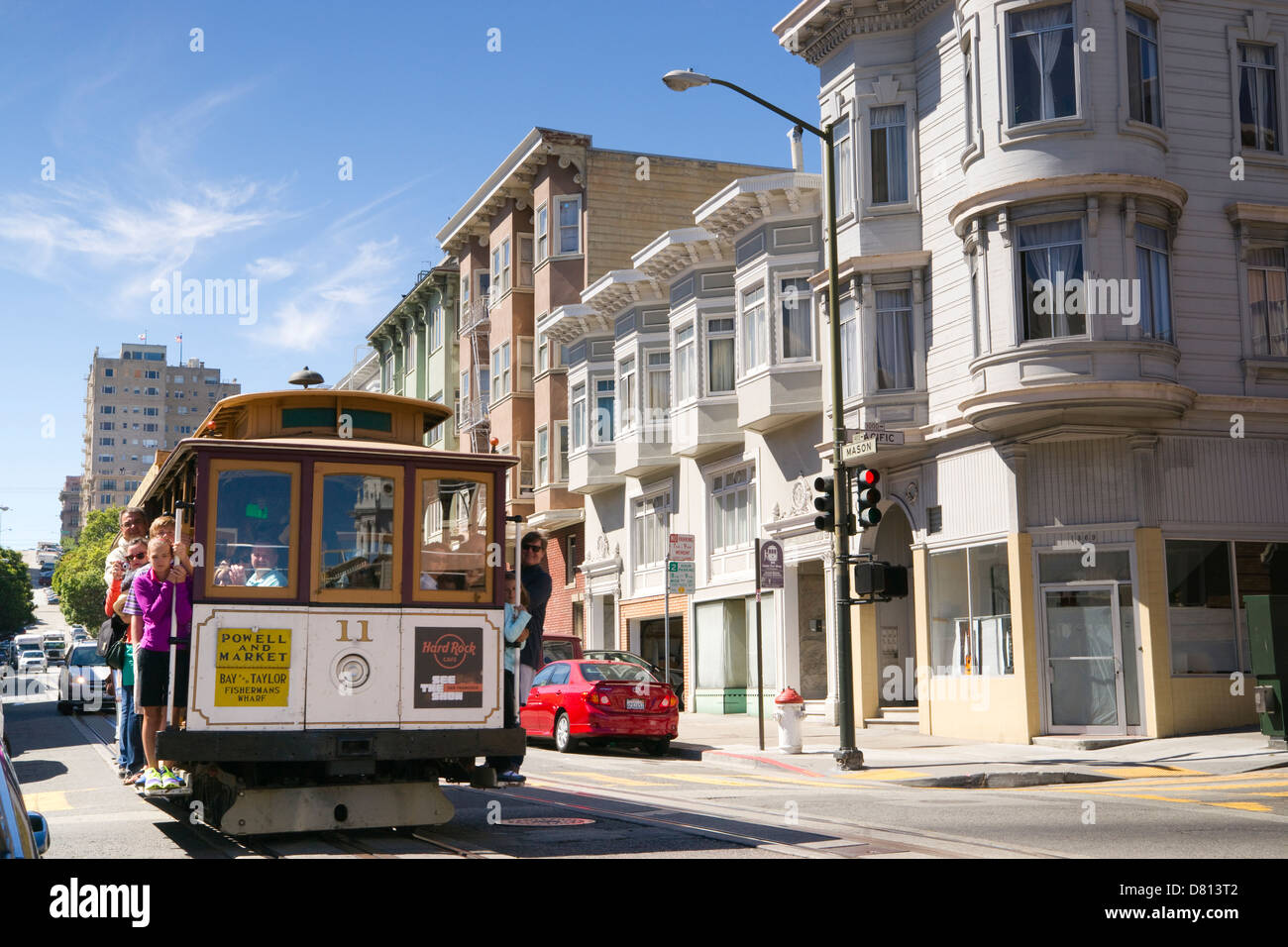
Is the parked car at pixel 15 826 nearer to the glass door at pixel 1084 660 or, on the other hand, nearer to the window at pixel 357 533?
the window at pixel 357 533

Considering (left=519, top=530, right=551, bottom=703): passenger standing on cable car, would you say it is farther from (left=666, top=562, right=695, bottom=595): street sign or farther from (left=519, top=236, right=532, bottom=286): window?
(left=519, top=236, right=532, bottom=286): window

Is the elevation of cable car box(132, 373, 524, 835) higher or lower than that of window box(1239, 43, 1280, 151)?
lower

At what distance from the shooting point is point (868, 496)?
17578 mm

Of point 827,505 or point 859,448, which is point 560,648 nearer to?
point 827,505

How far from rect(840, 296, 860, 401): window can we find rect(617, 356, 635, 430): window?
9.75 metres

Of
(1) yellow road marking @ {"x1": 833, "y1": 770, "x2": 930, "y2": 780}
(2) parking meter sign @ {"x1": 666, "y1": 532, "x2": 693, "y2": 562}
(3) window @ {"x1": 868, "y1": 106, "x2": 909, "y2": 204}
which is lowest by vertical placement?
(1) yellow road marking @ {"x1": 833, "y1": 770, "x2": 930, "y2": 780}

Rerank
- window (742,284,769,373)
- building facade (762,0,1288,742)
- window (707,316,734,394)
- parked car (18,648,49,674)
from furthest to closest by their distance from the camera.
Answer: parked car (18,648,49,674), window (707,316,734,394), window (742,284,769,373), building facade (762,0,1288,742)

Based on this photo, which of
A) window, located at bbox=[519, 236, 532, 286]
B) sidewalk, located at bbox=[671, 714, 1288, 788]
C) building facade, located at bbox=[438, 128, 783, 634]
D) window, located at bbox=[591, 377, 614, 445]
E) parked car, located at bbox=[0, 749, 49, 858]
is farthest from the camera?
window, located at bbox=[519, 236, 532, 286]

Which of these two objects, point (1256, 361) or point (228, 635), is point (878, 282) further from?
point (228, 635)

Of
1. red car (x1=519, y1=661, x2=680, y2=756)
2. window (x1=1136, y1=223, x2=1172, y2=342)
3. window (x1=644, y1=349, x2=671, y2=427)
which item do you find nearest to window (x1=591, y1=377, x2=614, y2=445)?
window (x1=644, y1=349, x2=671, y2=427)

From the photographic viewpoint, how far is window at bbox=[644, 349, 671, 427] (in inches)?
1329

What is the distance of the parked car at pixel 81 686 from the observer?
30.1 metres

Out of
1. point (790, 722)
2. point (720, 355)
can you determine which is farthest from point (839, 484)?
point (720, 355)
